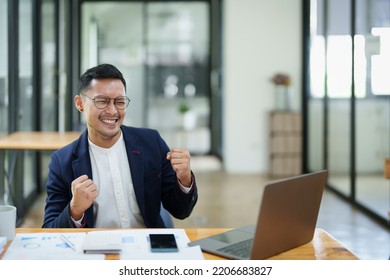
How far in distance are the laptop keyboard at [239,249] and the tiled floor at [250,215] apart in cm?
174

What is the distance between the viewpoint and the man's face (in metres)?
Answer: 1.60

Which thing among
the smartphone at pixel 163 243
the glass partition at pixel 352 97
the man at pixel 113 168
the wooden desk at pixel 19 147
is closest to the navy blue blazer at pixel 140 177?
the man at pixel 113 168

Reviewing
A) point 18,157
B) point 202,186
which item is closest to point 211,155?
point 202,186

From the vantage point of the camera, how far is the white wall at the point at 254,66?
6355 millimetres

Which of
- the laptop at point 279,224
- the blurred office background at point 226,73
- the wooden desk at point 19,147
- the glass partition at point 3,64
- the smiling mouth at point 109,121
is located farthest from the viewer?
the blurred office background at point 226,73

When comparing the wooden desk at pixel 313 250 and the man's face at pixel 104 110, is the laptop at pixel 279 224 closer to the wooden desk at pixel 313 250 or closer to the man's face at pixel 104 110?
the wooden desk at pixel 313 250

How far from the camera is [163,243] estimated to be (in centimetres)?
127

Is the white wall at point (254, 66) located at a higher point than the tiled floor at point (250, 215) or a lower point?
higher

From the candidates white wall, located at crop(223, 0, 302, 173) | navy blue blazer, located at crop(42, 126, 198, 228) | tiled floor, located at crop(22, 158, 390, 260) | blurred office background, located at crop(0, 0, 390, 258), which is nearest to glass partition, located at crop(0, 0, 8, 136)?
blurred office background, located at crop(0, 0, 390, 258)

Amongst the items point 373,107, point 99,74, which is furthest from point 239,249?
point 373,107

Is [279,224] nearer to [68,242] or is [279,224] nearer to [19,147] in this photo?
[68,242]

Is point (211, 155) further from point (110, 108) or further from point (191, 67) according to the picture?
point (110, 108)

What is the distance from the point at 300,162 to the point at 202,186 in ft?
4.48

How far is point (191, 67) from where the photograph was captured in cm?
804
